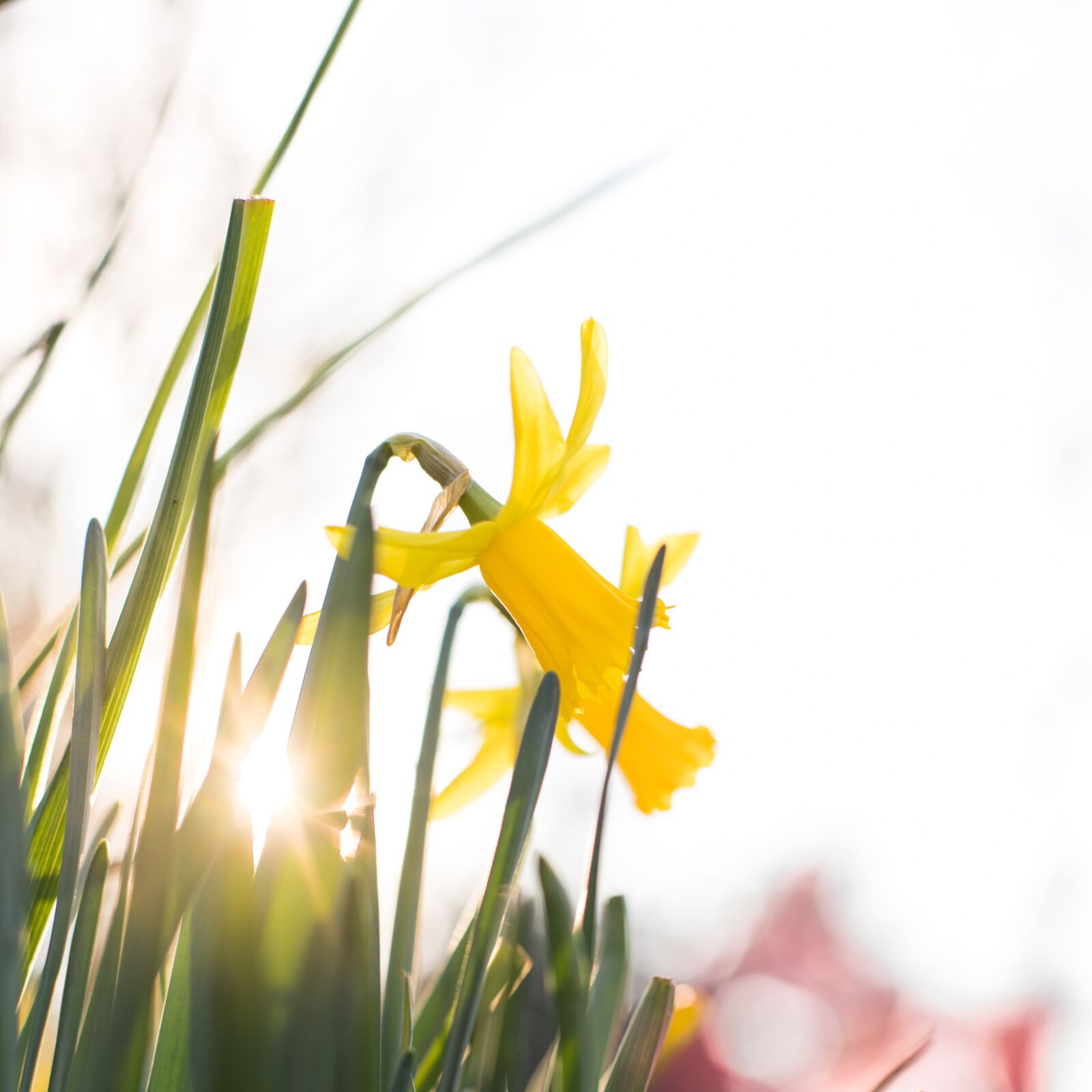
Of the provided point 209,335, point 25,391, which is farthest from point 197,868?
point 25,391

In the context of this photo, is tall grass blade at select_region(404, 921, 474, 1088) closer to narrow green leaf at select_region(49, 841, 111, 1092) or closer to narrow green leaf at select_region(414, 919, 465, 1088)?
narrow green leaf at select_region(414, 919, 465, 1088)

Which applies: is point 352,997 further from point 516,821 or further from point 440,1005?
point 440,1005

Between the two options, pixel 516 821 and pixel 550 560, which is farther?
pixel 550 560

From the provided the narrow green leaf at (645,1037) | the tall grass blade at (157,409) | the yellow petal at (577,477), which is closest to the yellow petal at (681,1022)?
the narrow green leaf at (645,1037)

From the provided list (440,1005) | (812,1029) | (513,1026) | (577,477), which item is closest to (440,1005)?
(440,1005)

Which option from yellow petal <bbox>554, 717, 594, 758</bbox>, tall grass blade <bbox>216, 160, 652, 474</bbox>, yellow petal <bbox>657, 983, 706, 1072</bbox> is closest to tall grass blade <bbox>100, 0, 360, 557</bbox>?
tall grass blade <bbox>216, 160, 652, 474</bbox>

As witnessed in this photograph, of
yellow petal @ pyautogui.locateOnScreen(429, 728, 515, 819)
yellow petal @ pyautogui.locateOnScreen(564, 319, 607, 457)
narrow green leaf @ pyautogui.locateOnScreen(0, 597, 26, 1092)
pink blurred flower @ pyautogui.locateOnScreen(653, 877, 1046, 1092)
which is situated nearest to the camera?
narrow green leaf @ pyautogui.locateOnScreen(0, 597, 26, 1092)

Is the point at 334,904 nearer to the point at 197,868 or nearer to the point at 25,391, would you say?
the point at 197,868
